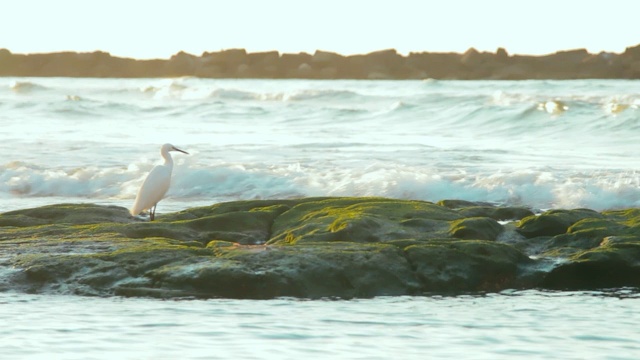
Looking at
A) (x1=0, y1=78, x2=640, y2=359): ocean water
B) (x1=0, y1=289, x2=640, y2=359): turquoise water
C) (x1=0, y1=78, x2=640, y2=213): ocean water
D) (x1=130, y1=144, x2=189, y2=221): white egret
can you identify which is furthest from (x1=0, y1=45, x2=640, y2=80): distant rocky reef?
(x1=0, y1=289, x2=640, y2=359): turquoise water

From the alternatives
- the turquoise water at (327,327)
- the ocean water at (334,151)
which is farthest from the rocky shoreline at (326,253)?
the ocean water at (334,151)

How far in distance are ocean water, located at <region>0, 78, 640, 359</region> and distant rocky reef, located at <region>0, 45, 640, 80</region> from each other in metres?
47.4

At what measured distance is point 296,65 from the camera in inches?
3789

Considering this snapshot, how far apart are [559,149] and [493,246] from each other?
14830 millimetres

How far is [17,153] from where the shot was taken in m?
22.1

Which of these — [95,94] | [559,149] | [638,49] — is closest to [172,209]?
[559,149]

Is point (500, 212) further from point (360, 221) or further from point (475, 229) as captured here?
point (360, 221)

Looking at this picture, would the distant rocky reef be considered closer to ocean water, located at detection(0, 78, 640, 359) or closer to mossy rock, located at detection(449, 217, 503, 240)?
ocean water, located at detection(0, 78, 640, 359)

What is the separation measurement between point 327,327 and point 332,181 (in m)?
10.3

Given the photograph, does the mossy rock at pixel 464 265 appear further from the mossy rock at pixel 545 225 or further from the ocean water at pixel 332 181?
the mossy rock at pixel 545 225

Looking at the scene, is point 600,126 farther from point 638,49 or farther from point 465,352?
point 638,49

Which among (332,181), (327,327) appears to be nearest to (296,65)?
(332,181)

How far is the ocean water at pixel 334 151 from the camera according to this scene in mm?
16656

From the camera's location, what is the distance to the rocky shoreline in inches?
327
